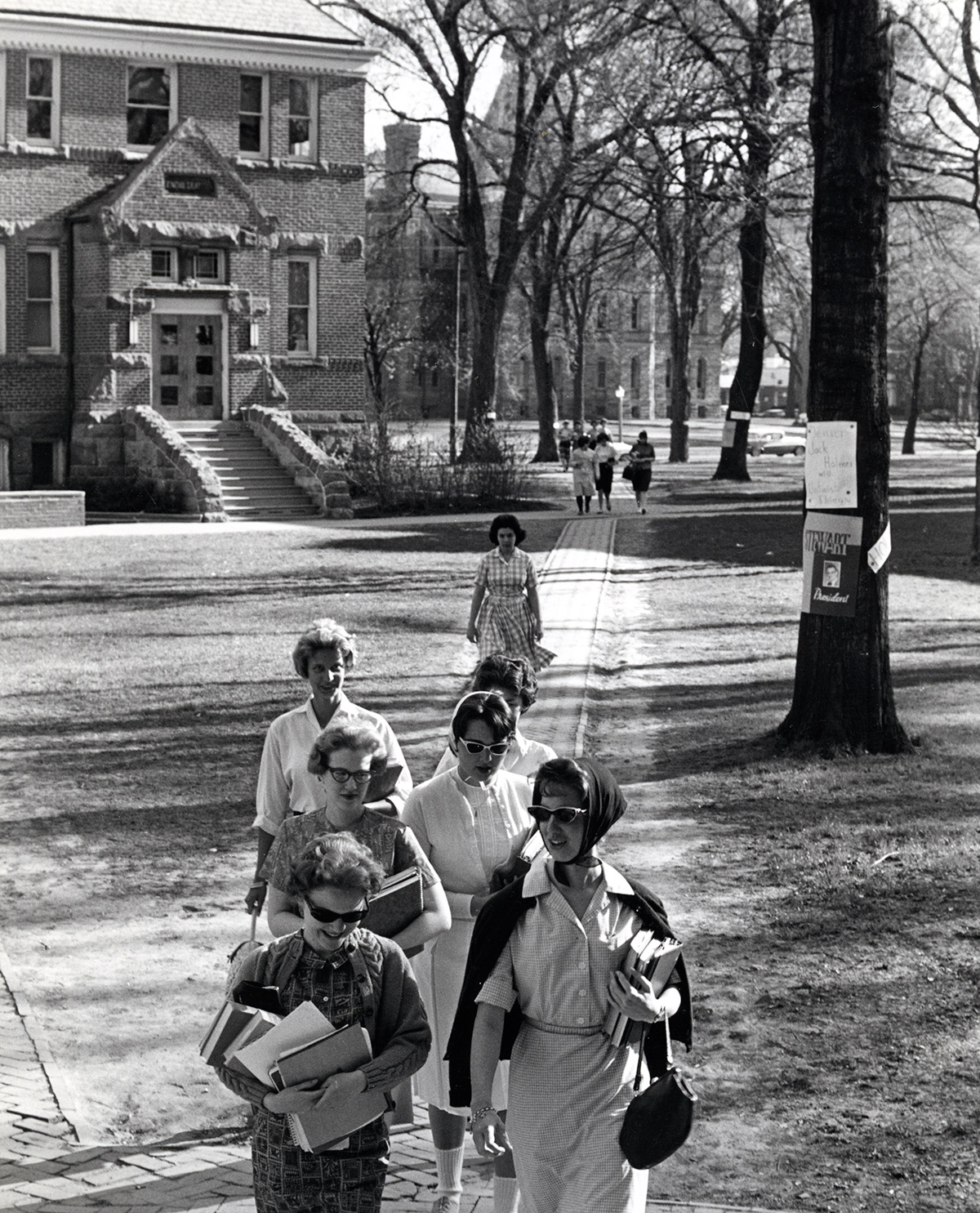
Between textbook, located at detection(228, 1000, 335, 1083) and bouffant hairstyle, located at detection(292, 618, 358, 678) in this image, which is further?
bouffant hairstyle, located at detection(292, 618, 358, 678)

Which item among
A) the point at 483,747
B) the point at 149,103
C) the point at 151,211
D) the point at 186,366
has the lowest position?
the point at 483,747

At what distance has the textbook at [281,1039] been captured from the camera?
4.24 meters

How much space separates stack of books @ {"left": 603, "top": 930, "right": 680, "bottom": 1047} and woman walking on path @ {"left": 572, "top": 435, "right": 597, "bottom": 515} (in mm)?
30715

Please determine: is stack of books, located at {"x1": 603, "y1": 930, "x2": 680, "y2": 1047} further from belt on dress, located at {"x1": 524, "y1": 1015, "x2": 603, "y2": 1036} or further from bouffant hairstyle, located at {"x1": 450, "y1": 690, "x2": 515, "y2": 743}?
bouffant hairstyle, located at {"x1": 450, "y1": 690, "x2": 515, "y2": 743}

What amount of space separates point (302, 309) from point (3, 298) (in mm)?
6873

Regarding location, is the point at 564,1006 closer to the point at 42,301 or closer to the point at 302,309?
the point at 42,301

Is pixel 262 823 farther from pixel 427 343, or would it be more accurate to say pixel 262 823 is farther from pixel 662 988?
pixel 427 343

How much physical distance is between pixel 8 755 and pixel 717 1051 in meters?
7.36

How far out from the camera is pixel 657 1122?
173 inches

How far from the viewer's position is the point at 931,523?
34.6 metres

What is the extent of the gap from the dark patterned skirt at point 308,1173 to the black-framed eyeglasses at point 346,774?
1.14m

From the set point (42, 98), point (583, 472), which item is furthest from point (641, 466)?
point (42, 98)

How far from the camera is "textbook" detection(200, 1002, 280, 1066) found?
4.27m

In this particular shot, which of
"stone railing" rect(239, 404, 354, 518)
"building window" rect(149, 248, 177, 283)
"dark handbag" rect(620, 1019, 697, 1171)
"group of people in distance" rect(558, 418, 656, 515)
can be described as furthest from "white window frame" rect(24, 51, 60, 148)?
"dark handbag" rect(620, 1019, 697, 1171)
